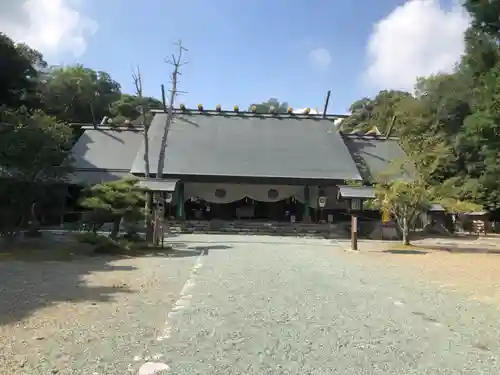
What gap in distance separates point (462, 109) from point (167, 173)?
1893 centimetres

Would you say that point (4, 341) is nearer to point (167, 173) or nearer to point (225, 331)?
point (225, 331)

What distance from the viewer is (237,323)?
17.9ft

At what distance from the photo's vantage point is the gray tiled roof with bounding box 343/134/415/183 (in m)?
26.8

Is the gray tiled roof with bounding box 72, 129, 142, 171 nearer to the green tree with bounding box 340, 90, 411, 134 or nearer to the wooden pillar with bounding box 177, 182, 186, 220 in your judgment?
the wooden pillar with bounding box 177, 182, 186, 220

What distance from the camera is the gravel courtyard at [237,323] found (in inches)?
162

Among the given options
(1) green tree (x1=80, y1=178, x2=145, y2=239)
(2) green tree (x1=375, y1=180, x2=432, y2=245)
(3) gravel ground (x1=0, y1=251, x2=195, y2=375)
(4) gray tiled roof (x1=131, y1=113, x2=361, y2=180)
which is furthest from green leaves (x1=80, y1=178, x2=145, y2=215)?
(4) gray tiled roof (x1=131, y1=113, x2=361, y2=180)

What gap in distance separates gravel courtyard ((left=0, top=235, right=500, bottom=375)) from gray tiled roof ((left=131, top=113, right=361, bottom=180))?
574 inches

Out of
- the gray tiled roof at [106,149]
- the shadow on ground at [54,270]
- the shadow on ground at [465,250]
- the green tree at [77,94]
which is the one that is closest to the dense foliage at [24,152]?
the shadow on ground at [54,270]

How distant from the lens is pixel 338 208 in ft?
82.6

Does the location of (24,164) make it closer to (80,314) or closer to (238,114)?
(80,314)

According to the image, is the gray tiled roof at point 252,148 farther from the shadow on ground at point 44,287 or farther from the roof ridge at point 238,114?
the shadow on ground at point 44,287

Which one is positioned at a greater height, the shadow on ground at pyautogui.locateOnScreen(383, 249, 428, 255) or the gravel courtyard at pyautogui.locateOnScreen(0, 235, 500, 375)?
the shadow on ground at pyautogui.locateOnScreen(383, 249, 428, 255)

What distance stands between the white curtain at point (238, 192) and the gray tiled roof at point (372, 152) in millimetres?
4390

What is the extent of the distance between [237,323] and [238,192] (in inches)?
762
